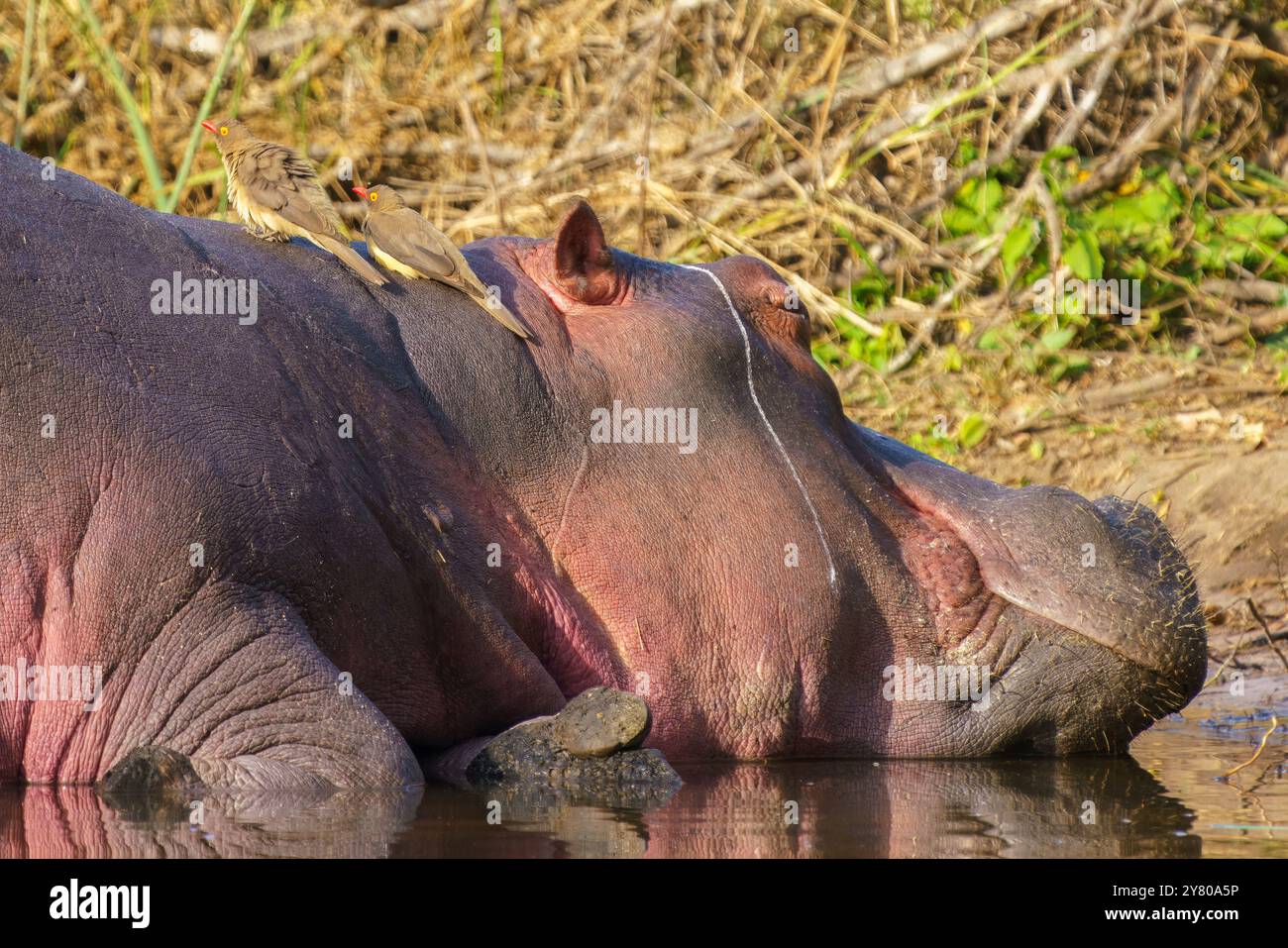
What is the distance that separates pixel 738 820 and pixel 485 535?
0.81 metres

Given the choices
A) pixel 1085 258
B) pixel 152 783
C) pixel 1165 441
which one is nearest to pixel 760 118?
pixel 1085 258

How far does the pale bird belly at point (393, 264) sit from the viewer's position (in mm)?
3889

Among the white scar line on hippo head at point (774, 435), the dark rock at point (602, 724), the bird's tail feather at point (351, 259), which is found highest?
the bird's tail feather at point (351, 259)

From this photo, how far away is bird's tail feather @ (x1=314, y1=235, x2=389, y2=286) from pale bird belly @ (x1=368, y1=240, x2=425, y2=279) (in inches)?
1.9

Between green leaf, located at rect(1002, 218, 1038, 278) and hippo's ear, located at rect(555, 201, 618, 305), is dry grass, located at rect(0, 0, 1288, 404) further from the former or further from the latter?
hippo's ear, located at rect(555, 201, 618, 305)

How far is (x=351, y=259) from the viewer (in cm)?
384

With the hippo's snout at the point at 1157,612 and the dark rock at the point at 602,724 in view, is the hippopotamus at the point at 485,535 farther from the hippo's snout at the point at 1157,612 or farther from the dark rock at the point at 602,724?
the dark rock at the point at 602,724

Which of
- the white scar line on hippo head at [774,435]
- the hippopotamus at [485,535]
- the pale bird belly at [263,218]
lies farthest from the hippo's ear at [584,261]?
the pale bird belly at [263,218]

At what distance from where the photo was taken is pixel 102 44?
7309mm

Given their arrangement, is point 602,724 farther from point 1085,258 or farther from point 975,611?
point 1085,258

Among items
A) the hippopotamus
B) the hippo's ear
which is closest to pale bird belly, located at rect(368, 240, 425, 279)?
the hippopotamus

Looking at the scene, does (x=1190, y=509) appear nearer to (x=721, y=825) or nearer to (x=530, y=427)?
(x=530, y=427)

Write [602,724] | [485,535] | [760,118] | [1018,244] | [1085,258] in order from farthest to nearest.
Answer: [760,118] < [1018,244] < [1085,258] < [485,535] < [602,724]

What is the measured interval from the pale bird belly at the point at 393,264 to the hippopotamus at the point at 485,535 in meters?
0.03
